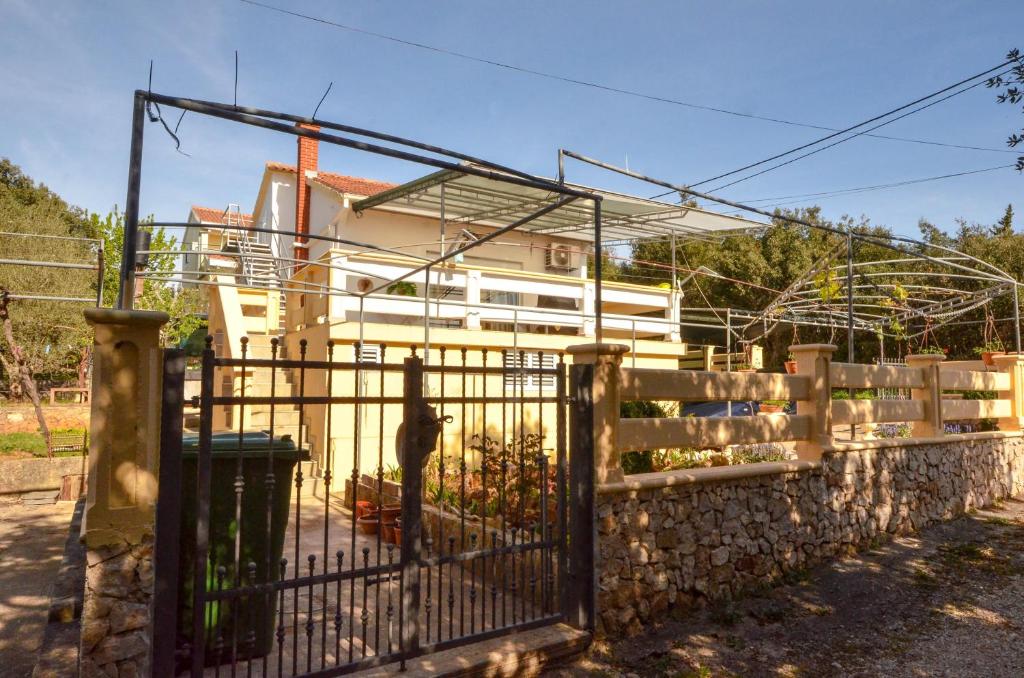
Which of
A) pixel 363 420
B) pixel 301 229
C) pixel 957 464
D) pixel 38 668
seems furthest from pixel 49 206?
pixel 957 464

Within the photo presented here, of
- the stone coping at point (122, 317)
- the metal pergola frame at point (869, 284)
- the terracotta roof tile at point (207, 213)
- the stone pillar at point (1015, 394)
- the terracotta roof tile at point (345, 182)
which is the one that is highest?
the terracotta roof tile at point (207, 213)

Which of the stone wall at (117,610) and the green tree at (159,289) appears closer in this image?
the stone wall at (117,610)

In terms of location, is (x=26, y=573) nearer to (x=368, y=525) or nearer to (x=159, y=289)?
(x=368, y=525)

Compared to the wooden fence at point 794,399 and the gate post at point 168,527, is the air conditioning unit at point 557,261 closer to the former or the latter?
the wooden fence at point 794,399

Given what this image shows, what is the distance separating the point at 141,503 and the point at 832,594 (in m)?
5.59

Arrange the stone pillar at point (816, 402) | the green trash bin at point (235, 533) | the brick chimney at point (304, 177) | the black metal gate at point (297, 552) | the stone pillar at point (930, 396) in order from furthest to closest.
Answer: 1. the brick chimney at point (304, 177)
2. the stone pillar at point (930, 396)
3. the stone pillar at point (816, 402)
4. the green trash bin at point (235, 533)
5. the black metal gate at point (297, 552)

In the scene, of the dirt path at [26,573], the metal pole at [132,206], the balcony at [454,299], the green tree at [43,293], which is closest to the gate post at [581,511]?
the metal pole at [132,206]

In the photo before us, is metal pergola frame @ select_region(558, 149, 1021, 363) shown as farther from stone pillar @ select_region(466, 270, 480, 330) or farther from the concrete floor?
stone pillar @ select_region(466, 270, 480, 330)

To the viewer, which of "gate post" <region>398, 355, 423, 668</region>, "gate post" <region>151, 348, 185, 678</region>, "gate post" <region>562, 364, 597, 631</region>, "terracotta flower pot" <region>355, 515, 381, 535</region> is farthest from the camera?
"terracotta flower pot" <region>355, 515, 381, 535</region>

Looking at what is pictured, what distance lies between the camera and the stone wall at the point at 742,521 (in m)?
4.91

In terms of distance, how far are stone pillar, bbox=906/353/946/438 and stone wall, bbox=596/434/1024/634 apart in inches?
12.9

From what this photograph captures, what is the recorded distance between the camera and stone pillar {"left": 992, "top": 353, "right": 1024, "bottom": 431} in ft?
34.5

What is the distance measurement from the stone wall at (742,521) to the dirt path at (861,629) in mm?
202

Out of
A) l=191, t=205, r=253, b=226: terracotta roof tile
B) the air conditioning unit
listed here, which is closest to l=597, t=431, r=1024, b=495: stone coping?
the air conditioning unit
